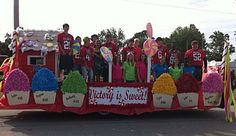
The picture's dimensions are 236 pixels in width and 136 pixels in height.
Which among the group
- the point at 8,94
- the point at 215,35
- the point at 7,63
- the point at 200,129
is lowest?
the point at 200,129

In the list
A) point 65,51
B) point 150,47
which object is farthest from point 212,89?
point 65,51

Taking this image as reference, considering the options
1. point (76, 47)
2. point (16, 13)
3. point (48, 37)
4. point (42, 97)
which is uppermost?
point (16, 13)

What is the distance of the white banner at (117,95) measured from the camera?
11.8 meters

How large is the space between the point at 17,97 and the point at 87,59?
2151 millimetres

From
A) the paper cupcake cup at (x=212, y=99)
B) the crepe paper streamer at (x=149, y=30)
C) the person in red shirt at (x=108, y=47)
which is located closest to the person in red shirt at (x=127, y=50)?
the person in red shirt at (x=108, y=47)

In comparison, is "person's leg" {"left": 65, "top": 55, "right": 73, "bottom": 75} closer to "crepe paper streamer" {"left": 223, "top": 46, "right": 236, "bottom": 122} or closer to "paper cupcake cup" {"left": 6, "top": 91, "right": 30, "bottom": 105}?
"paper cupcake cup" {"left": 6, "top": 91, "right": 30, "bottom": 105}

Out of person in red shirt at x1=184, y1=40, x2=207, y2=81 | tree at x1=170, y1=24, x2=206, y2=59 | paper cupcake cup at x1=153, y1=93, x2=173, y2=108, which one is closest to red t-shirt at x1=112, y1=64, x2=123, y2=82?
paper cupcake cup at x1=153, y1=93, x2=173, y2=108

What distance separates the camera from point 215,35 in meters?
97.1

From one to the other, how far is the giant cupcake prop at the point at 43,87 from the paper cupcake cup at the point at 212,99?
4.15 meters

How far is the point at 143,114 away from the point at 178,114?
1.07 metres

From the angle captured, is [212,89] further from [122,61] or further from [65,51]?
[65,51]

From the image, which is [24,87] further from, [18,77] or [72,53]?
[72,53]

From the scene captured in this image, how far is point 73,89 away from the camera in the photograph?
11.6 m

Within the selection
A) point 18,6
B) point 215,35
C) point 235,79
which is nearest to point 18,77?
point 18,6
